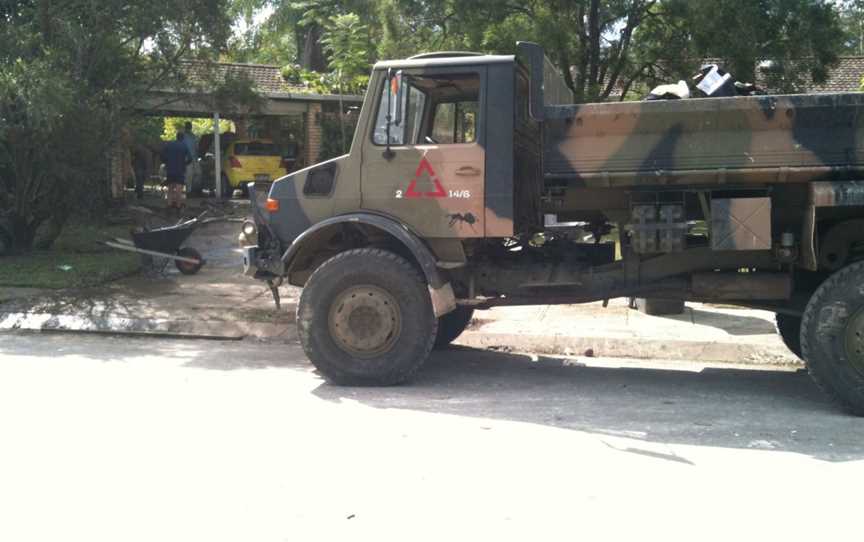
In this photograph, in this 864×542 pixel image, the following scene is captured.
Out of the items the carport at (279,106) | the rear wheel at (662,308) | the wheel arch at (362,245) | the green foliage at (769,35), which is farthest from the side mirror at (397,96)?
the carport at (279,106)

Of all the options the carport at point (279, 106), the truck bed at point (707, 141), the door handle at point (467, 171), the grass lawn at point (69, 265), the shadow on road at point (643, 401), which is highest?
the carport at point (279, 106)

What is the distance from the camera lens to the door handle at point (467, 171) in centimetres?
700

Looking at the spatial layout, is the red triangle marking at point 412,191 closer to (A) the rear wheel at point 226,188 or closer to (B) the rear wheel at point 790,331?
(B) the rear wheel at point 790,331

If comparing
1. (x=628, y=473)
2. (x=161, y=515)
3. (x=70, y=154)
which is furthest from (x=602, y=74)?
(x=161, y=515)

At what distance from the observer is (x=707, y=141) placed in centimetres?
654

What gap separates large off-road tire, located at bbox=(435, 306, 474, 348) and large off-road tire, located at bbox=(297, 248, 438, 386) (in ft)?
4.60

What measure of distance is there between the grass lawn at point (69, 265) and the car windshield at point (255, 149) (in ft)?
30.9

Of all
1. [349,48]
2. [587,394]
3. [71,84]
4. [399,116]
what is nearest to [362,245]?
[399,116]

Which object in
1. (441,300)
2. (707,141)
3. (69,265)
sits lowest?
(69,265)

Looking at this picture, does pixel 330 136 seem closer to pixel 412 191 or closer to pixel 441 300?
pixel 412 191

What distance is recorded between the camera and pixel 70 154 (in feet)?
41.4

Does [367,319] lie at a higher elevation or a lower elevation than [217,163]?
lower

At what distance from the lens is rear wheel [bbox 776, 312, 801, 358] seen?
7.93m

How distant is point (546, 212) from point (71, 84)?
25.2 ft
